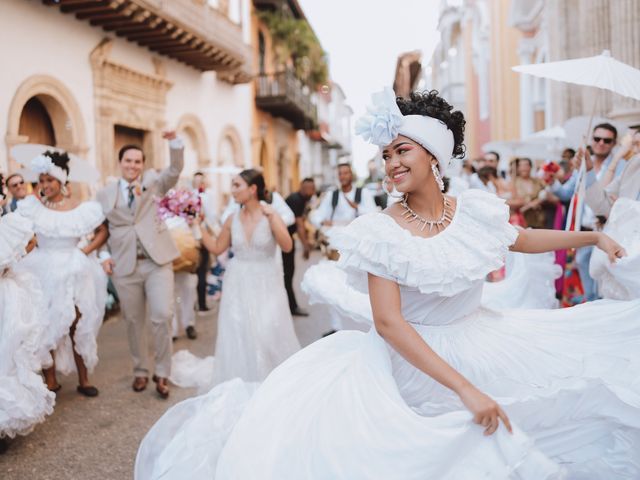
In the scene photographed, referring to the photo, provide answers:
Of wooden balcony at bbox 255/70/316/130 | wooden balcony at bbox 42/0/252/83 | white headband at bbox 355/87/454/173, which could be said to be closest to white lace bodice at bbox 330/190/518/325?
white headband at bbox 355/87/454/173

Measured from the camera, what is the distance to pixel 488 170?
8.30 m

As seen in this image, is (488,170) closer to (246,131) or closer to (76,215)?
(76,215)

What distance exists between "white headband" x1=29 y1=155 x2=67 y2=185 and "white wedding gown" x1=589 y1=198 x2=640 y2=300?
423 cm

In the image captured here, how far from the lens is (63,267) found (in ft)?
17.1

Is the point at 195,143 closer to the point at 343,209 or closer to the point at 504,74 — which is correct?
the point at 504,74

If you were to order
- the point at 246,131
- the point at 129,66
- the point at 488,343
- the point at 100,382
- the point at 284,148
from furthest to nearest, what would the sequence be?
the point at 284,148
the point at 246,131
the point at 129,66
the point at 100,382
the point at 488,343

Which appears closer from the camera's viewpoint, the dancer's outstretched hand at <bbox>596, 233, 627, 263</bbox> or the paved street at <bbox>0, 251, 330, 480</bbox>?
the dancer's outstretched hand at <bbox>596, 233, 627, 263</bbox>

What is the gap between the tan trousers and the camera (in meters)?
5.21

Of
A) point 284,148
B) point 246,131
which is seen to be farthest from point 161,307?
point 284,148

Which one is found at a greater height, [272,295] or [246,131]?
[246,131]

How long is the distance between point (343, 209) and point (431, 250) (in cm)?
532

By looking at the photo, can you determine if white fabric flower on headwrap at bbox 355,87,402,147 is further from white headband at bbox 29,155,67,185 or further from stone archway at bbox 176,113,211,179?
stone archway at bbox 176,113,211,179

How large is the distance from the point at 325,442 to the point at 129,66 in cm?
1262

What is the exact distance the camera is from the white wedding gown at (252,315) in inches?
194
